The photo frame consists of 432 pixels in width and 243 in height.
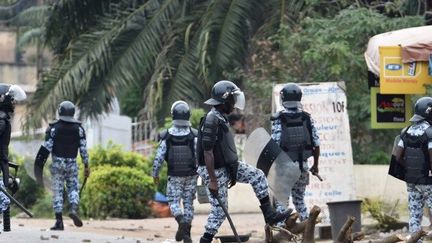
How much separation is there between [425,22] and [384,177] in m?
2.97

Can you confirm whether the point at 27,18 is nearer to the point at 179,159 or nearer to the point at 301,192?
the point at 179,159

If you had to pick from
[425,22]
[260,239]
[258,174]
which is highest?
[425,22]

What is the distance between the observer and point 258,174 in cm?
1117

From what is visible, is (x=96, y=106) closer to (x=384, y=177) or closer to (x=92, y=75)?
(x=92, y=75)

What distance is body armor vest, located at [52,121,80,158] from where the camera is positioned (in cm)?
1535

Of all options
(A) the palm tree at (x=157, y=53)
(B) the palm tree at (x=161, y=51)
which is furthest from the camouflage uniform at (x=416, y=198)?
(A) the palm tree at (x=157, y=53)

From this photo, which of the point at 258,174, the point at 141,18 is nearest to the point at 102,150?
the point at 141,18

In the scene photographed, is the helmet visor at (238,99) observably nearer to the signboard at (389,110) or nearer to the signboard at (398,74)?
the signboard at (398,74)

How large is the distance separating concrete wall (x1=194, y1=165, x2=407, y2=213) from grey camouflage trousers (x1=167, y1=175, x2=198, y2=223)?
4.40 m

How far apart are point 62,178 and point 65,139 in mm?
682

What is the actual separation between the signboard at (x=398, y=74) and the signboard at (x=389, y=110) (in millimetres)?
1081

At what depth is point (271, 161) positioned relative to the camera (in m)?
12.0

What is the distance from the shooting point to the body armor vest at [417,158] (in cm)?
1189

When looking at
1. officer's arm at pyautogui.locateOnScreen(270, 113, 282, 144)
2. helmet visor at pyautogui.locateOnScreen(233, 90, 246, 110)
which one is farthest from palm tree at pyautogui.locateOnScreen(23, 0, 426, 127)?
helmet visor at pyautogui.locateOnScreen(233, 90, 246, 110)
